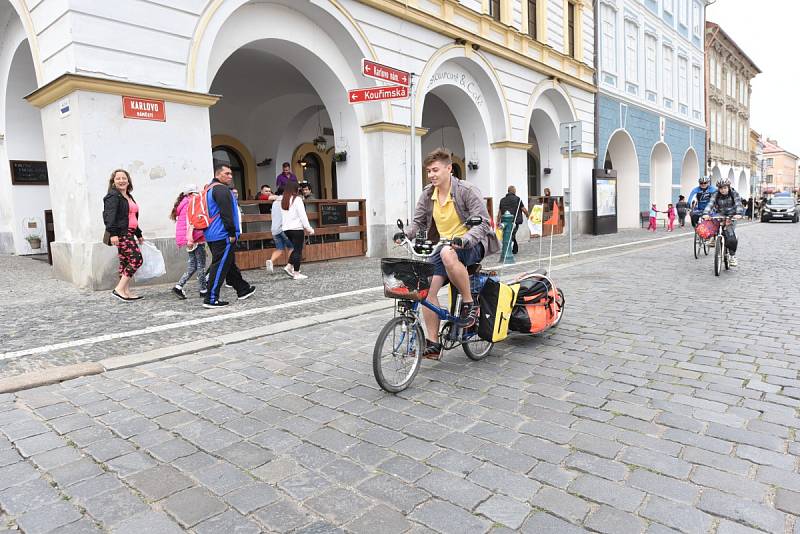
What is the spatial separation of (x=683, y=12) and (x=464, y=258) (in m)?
33.3

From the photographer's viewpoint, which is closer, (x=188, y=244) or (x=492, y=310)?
(x=492, y=310)

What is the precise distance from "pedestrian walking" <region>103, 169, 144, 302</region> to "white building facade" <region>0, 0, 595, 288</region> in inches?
33.5

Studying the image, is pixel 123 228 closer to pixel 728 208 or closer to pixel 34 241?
pixel 34 241

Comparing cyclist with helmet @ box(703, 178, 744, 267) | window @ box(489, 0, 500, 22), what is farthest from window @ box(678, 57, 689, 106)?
cyclist with helmet @ box(703, 178, 744, 267)

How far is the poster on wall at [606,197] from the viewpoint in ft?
70.6

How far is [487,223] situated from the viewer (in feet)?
14.0

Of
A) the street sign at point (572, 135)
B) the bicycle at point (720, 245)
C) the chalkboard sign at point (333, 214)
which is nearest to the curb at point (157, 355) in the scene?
the chalkboard sign at point (333, 214)

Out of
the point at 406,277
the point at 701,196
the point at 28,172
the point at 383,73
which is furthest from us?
the point at 28,172

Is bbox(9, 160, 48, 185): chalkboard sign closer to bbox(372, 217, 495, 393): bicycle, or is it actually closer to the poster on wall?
bbox(372, 217, 495, 393): bicycle

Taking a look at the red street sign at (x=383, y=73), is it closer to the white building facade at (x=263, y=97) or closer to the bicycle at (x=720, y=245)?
the white building facade at (x=263, y=97)

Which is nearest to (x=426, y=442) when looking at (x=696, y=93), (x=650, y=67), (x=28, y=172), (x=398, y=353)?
(x=398, y=353)

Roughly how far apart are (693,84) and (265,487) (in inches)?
1444

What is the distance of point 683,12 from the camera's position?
101 ft

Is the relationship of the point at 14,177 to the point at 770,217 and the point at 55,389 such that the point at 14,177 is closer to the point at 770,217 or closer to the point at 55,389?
the point at 55,389
